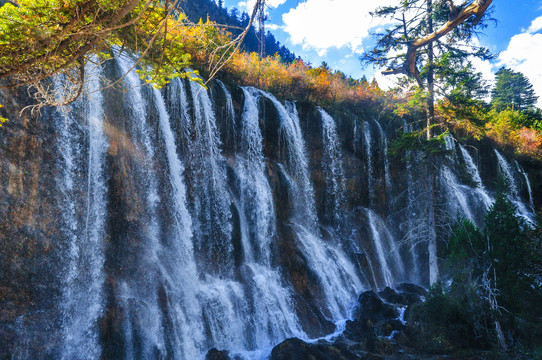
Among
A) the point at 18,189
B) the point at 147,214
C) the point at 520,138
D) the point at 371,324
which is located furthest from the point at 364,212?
the point at 520,138

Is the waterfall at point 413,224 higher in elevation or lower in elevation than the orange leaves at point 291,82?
lower

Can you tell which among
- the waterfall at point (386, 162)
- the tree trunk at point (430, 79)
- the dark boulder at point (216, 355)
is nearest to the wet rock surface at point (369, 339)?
the dark boulder at point (216, 355)

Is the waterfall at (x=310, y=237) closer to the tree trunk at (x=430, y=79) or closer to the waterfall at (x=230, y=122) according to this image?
the waterfall at (x=230, y=122)

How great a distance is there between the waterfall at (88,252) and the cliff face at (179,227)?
0.03 metres

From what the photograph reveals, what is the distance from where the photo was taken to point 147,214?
10.8 metres

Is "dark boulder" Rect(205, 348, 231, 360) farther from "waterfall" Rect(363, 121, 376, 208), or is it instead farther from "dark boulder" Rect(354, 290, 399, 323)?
"waterfall" Rect(363, 121, 376, 208)

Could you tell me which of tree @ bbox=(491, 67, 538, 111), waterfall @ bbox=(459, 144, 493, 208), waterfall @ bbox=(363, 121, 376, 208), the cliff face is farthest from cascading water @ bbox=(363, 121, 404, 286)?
tree @ bbox=(491, 67, 538, 111)

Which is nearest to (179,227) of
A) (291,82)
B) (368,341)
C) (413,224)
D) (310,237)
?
(310,237)

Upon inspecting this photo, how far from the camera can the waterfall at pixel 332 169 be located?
17609 millimetres

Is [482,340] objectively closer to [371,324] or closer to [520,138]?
[371,324]

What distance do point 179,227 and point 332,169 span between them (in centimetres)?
995

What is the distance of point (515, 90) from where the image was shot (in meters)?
48.1

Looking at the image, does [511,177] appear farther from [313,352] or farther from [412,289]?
[313,352]

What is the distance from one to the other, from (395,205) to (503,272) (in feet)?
36.2
